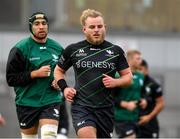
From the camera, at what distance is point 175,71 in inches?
787

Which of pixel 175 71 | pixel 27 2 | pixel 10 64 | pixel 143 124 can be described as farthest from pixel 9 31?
pixel 10 64

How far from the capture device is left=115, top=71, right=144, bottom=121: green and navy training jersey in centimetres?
1355

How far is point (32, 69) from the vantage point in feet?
33.4

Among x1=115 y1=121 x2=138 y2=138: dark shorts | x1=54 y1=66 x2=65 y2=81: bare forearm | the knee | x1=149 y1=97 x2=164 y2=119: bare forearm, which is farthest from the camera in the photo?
x1=149 y1=97 x2=164 y2=119: bare forearm

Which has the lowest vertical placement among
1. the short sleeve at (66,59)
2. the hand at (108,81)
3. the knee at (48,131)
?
the knee at (48,131)

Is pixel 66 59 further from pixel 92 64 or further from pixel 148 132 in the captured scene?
pixel 148 132

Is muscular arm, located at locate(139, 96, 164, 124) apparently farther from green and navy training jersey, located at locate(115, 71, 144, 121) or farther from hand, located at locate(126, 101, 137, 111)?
hand, located at locate(126, 101, 137, 111)

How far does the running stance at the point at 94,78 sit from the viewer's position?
9.23 metres

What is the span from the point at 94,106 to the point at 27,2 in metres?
11.5

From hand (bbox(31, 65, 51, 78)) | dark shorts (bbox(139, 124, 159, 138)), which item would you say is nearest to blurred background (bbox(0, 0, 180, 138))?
dark shorts (bbox(139, 124, 159, 138))

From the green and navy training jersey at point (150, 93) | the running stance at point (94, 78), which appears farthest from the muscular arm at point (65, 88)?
the green and navy training jersey at point (150, 93)

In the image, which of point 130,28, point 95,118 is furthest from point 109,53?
point 130,28

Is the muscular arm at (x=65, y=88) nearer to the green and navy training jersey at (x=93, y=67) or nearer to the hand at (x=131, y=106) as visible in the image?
the green and navy training jersey at (x=93, y=67)

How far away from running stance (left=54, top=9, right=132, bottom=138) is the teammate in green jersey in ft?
13.2
